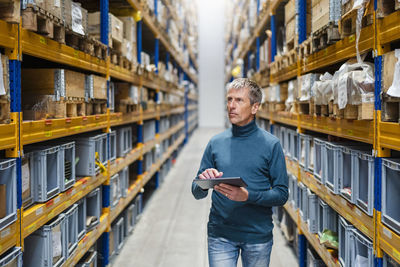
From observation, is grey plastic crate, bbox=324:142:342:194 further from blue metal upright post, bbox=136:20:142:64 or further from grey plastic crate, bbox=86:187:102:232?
blue metal upright post, bbox=136:20:142:64

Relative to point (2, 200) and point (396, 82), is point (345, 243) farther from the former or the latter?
point (2, 200)

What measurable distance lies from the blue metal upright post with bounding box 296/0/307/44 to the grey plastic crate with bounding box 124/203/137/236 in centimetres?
368

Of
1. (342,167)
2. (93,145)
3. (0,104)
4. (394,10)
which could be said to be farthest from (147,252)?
(394,10)

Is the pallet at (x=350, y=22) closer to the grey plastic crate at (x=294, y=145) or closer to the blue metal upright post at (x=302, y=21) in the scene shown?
the blue metal upright post at (x=302, y=21)

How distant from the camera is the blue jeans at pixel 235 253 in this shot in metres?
2.45

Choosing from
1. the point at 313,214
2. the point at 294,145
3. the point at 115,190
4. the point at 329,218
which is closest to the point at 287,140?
the point at 294,145

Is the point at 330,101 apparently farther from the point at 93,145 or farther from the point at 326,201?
the point at 93,145

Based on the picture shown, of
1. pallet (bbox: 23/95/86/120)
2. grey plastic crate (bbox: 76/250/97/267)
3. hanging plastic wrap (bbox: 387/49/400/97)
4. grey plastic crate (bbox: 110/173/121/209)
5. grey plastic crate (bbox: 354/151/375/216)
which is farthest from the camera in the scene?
grey plastic crate (bbox: 110/173/121/209)

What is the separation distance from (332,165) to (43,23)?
9.11 feet

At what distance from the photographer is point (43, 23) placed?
8.75ft

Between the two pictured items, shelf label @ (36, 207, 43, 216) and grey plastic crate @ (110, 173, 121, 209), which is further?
grey plastic crate @ (110, 173, 121, 209)

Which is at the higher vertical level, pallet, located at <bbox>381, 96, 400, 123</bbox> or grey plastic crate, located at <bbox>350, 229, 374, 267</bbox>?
pallet, located at <bbox>381, 96, 400, 123</bbox>

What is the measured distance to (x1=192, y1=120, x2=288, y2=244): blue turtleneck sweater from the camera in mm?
2449

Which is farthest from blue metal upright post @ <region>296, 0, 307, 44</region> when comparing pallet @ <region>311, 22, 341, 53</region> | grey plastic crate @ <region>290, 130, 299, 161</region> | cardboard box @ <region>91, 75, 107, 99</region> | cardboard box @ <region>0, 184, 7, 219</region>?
cardboard box @ <region>0, 184, 7, 219</region>
